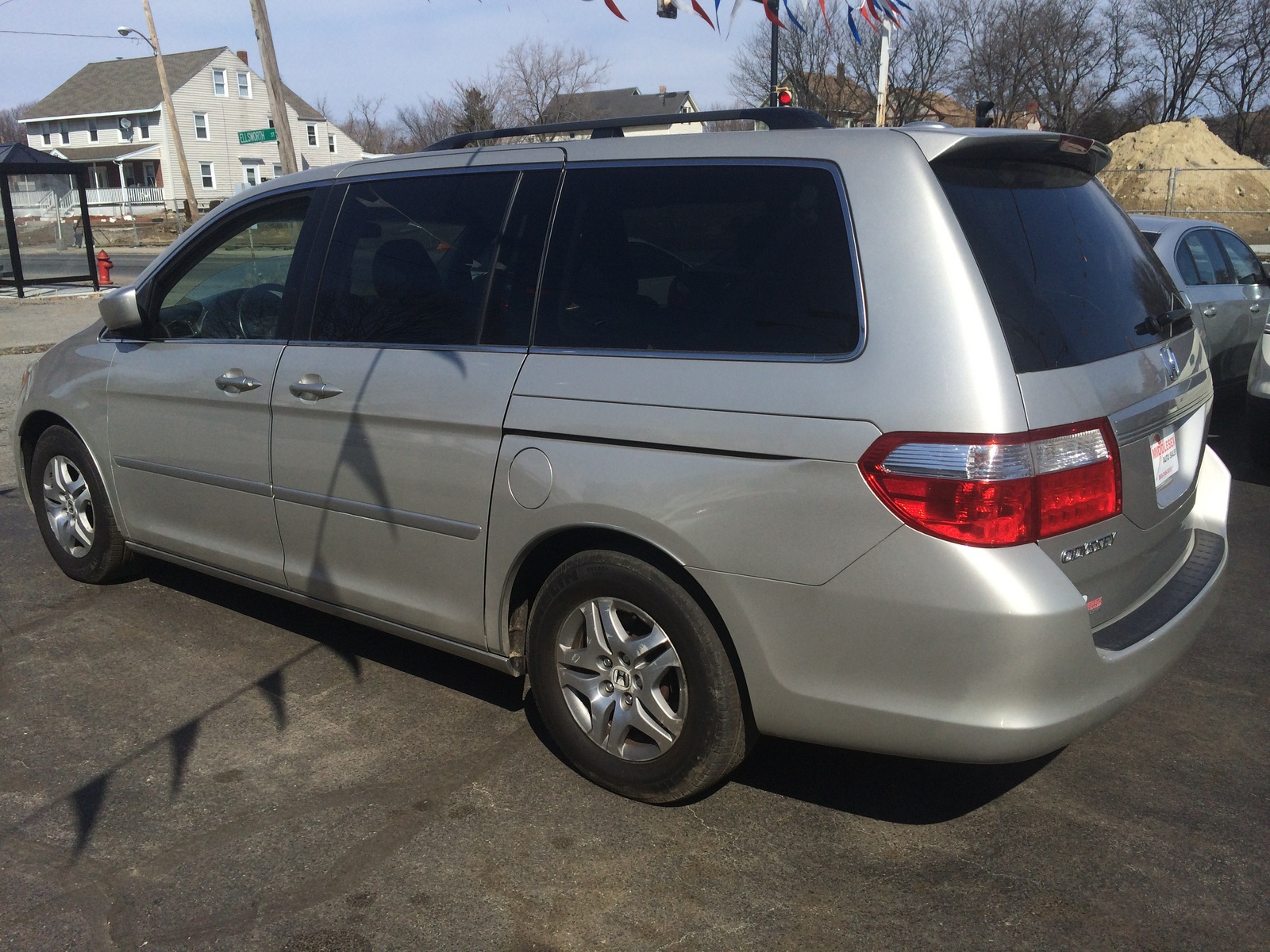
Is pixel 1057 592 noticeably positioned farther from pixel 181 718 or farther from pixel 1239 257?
pixel 1239 257

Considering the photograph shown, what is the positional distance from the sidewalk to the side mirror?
10.1 m

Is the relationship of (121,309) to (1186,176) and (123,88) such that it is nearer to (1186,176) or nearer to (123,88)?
(1186,176)

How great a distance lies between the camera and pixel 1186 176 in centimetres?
3756

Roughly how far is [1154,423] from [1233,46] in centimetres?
5538

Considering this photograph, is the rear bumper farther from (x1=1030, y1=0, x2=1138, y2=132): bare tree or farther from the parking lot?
(x1=1030, y1=0, x2=1138, y2=132): bare tree

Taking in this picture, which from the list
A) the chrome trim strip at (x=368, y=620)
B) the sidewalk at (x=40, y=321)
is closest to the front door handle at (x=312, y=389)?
the chrome trim strip at (x=368, y=620)

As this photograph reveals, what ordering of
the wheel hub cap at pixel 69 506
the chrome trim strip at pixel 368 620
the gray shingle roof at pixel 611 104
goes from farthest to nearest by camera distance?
the gray shingle roof at pixel 611 104 → the wheel hub cap at pixel 69 506 → the chrome trim strip at pixel 368 620

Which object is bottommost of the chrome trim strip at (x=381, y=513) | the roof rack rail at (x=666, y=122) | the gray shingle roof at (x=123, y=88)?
the chrome trim strip at (x=381, y=513)

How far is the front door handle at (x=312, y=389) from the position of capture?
373 cm

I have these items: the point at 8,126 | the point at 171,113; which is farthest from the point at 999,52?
the point at 8,126

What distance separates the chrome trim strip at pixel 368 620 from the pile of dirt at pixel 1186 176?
3534 cm

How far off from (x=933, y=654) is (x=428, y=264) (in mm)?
2129

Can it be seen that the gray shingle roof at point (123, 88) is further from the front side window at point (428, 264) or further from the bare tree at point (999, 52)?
the front side window at point (428, 264)

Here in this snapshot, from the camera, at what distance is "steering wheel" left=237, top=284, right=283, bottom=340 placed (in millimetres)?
4094
